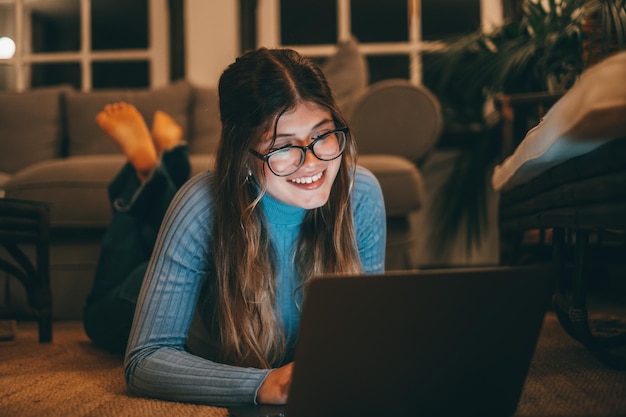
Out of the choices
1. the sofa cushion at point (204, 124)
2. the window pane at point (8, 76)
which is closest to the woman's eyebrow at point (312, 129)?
the sofa cushion at point (204, 124)

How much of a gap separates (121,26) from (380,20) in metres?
1.16

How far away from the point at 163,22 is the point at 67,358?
2.04 m

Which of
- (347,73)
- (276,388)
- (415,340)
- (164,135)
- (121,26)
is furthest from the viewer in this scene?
(121,26)

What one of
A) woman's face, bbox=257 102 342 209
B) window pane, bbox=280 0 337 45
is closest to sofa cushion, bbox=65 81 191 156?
window pane, bbox=280 0 337 45

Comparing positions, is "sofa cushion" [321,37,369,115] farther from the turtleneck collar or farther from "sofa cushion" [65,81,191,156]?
the turtleneck collar

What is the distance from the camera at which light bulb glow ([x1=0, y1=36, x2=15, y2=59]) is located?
132 inches

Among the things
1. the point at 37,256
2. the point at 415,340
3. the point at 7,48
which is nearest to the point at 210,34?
the point at 7,48

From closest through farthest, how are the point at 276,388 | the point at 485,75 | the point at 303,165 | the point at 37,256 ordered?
1. the point at 276,388
2. the point at 303,165
3. the point at 37,256
4. the point at 485,75

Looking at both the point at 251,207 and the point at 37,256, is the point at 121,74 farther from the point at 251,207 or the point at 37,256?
the point at 251,207

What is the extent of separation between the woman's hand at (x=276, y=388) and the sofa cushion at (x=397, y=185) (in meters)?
1.18

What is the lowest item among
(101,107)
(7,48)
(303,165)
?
(303,165)

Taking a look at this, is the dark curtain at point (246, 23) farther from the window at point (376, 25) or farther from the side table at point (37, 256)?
the side table at point (37, 256)

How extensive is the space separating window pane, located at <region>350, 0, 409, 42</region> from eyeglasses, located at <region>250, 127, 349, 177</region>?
218cm

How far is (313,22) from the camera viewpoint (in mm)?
3246
